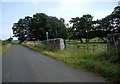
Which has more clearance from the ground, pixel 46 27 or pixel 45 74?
pixel 46 27

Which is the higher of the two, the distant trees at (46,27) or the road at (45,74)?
the distant trees at (46,27)

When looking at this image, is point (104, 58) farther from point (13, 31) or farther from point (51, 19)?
point (13, 31)

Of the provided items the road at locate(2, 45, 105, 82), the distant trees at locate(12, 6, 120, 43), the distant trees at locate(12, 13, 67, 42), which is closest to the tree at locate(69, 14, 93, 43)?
the distant trees at locate(12, 6, 120, 43)

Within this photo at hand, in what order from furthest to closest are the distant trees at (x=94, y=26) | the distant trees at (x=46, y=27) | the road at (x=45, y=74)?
the distant trees at (x=46, y=27)
the distant trees at (x=94, y=26)
the road at (x=45, y=74)

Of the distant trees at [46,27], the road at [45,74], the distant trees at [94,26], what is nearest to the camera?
the road at [45,74]

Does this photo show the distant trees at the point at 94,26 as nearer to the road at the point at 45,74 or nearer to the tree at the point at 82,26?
the tree at the point at 82,26

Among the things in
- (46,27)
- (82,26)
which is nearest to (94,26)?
(82,26)

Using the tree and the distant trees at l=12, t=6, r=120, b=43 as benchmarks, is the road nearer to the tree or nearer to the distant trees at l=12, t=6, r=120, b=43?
the distant trees at l=12, t=6, r=120, b=43

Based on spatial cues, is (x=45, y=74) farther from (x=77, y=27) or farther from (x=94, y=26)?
(x=77, y=27)

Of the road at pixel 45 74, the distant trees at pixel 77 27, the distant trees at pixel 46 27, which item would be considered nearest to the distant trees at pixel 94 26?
the distant trees at pixel 77 27

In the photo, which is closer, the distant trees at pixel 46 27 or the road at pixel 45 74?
the road at pixel 45 74

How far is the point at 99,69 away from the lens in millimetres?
13445

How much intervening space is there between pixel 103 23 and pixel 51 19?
92.6ft

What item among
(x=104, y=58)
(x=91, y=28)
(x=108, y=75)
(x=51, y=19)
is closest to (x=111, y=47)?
(x=104, y=58)
